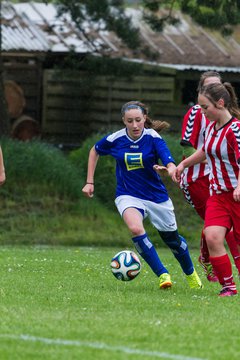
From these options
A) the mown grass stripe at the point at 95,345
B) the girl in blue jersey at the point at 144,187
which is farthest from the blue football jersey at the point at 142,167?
the mown grass stripe at the point at 95,345

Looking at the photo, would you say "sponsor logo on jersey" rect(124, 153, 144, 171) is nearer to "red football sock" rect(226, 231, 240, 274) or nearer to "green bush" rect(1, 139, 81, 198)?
A: "red football sock" rect(226, 231, 240, 274)

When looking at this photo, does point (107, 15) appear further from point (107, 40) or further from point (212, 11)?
point (107, 40)

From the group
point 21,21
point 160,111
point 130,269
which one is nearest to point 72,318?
point 130,269

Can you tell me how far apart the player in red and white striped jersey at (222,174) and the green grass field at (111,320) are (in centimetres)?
39

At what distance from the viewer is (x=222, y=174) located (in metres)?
9.84

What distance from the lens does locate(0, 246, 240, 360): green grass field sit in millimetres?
6832

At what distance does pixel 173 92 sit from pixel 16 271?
17387mm

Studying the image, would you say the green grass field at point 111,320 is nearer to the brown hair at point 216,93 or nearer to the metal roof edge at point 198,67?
the brown hair at point 216,93

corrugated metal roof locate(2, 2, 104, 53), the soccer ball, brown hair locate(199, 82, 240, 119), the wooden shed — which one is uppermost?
brown hair locate(199, 82, 240, 119)

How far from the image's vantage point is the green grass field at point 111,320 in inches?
269

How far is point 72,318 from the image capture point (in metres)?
8.12

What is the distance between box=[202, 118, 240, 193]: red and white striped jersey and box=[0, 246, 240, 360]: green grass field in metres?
1.06

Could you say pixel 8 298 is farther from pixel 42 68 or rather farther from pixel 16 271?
pixel 42 68

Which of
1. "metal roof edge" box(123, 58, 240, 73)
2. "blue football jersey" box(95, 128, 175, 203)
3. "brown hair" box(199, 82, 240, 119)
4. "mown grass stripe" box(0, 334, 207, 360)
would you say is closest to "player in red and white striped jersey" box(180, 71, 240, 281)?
"blue football jersey" box(95, 128, 175, 203)
